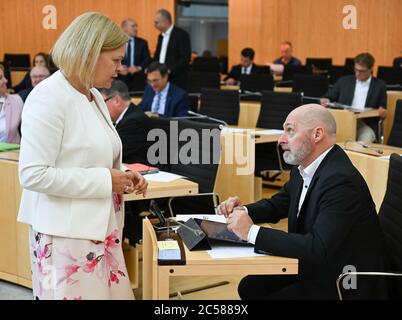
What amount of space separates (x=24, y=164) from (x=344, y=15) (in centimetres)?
1226

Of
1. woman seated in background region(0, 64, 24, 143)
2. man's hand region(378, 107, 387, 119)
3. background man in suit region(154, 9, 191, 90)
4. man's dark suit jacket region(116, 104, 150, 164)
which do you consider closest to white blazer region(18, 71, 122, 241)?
man's dark suit jacket region(116, 104, 150, 164)

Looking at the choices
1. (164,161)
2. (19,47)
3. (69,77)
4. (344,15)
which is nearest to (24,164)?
(69,77)

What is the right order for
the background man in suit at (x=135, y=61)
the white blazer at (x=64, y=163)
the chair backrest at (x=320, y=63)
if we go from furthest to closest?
the chair backrest at (x=320, y=63) → the background man in suit at (x=135, y=61) → the white blazer at (x=64, y=163)

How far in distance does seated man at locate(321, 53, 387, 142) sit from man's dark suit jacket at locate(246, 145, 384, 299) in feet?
14.1

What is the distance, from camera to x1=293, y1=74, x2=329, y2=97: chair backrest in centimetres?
873

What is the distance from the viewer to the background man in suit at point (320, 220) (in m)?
2.56

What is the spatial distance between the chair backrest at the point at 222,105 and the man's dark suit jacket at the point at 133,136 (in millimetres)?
2150

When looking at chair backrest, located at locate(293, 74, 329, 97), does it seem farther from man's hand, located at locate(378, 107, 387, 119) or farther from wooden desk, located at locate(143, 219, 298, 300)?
wooden desk, located at locate(143, 219, 298, 300)

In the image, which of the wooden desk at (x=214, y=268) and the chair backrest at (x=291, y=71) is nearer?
the wooden desk at (x=214, y=268)

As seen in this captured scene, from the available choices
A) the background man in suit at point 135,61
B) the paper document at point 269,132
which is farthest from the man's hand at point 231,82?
the paper document at point 269,132

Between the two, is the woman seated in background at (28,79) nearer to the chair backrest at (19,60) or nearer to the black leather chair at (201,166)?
the chair backrest at (19,60)

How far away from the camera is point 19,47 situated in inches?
605

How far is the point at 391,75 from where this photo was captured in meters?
10.4
